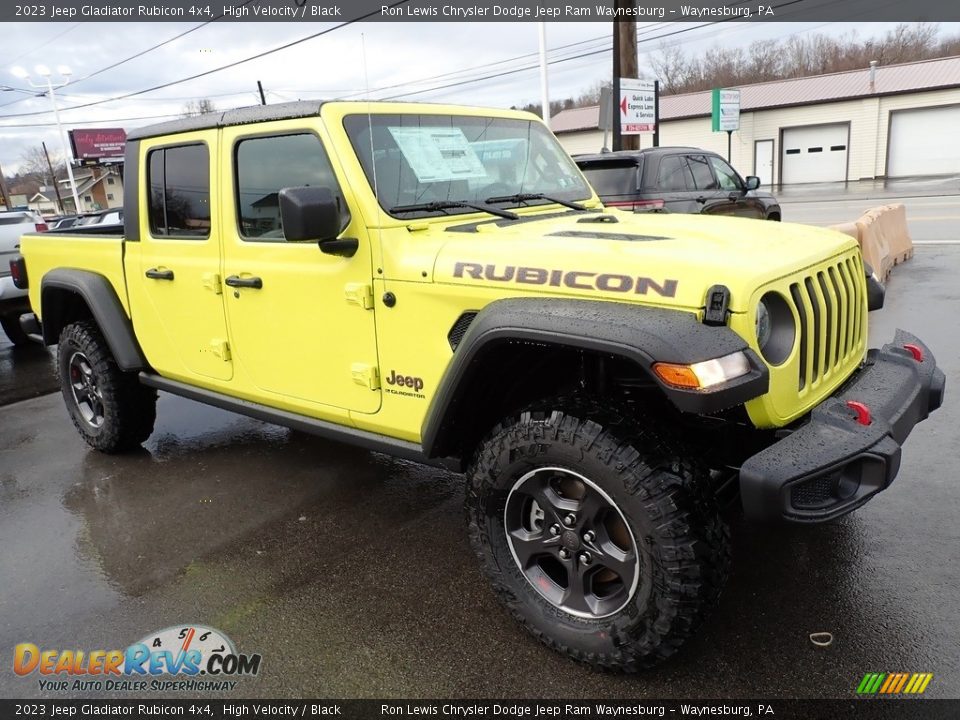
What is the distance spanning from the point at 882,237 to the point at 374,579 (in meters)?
8.79

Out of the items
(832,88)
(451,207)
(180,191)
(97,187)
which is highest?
(832,88)

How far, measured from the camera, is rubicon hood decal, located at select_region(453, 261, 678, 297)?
2260 millimetres

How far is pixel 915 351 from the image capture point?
304 centimetres

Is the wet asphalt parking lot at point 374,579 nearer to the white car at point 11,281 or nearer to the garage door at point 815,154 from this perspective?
the white car at point 11,281

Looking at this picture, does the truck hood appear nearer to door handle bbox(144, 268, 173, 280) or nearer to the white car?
door handle bbox(144, 268, 173, 280)

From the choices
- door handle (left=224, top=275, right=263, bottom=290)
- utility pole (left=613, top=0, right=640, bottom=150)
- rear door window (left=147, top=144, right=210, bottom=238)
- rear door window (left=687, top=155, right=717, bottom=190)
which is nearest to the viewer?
door handle (left=224, top=275, right=263, bottom=290)

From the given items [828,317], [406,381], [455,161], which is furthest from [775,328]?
[455,161]

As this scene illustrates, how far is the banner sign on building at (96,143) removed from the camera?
188 feet

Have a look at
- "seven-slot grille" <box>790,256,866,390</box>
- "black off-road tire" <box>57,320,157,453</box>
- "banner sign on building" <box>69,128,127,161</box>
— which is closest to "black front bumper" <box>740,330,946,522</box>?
"seven-slot grille" <box>790,256,866,390</box>

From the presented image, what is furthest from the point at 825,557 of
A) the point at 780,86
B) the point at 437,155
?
the point at 780,86

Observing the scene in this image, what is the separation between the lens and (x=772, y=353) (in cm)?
233

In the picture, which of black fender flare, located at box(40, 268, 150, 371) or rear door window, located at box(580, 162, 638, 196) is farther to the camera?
rear door window, located at box(580, 162, 638, 196)

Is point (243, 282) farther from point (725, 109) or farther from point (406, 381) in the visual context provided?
point (725, 109)

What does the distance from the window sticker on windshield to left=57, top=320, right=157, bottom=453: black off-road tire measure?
256 centimetres
